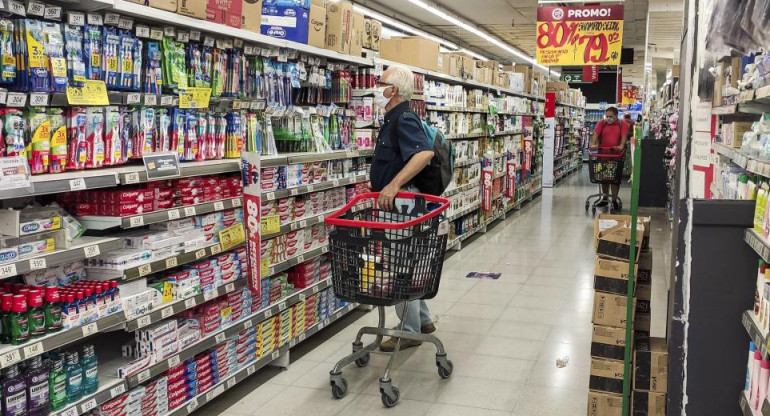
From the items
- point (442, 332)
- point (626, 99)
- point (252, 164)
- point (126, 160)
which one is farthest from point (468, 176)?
point (626, 99)

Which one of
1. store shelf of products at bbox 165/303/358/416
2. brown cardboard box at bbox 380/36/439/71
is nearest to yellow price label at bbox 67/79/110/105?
store shelf of products at bbox 165/303/358/416

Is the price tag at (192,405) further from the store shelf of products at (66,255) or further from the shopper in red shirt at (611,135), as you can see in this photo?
the shopper in red shirt at (611,135)

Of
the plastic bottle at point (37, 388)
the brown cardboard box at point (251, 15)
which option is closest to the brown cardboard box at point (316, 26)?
the brown cardboard box at point (251, 15)

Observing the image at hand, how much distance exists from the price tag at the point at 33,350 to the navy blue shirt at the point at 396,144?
2355mm

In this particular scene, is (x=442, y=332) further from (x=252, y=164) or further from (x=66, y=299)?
(x=66, y=299)

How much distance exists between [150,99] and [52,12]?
0.61m

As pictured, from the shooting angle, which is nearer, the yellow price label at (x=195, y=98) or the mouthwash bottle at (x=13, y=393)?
the mouthwash bottle at (x=13, y=393)

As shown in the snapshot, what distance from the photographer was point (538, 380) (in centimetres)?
441

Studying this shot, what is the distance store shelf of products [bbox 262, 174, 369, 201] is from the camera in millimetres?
4368

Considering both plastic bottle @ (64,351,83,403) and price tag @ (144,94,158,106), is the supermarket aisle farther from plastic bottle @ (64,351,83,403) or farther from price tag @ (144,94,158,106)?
price tag @ (144,94,158,106)

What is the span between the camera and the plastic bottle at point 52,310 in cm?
278

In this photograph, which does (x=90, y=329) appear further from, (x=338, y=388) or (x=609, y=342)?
(x=609, y=342)

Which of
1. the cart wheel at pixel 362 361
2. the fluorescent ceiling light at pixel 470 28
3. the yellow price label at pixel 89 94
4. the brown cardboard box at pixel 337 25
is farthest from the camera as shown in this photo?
the fluorescent ceiling light at pixel 470 28

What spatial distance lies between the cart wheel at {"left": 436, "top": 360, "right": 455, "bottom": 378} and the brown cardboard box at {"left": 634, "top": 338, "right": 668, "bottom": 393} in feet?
4.73
